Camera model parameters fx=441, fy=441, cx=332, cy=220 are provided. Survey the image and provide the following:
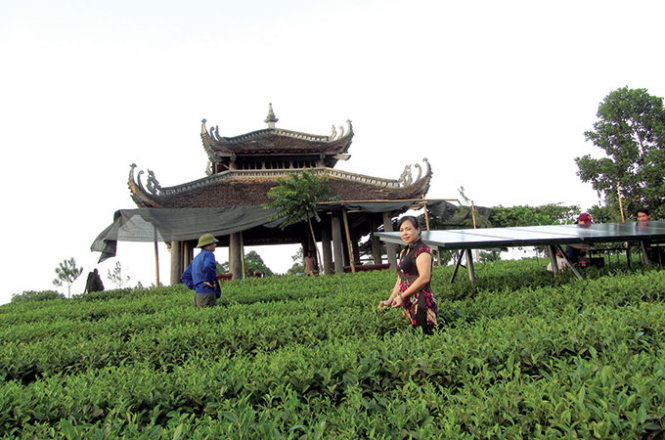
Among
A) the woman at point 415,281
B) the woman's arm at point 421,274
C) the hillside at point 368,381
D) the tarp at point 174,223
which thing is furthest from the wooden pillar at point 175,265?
the woman's arm at point 421,274

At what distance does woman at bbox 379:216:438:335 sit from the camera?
4621mm

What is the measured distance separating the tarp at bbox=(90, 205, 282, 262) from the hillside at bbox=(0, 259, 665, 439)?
442 inches

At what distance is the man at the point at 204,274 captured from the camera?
23.9 ft

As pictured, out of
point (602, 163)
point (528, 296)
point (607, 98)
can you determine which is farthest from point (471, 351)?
point (607, 98)

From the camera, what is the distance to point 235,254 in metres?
18.7

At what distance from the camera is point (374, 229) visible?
22016 mm

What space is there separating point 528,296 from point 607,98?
23.7 metres

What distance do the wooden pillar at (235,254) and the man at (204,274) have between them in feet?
35.4

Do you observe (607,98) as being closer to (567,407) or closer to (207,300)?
(207,300)

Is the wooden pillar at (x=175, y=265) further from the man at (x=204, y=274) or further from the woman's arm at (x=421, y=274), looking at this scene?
the woman's arm at (x=421, y=274)

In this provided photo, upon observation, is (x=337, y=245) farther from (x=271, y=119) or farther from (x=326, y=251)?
(x=271, y=119)

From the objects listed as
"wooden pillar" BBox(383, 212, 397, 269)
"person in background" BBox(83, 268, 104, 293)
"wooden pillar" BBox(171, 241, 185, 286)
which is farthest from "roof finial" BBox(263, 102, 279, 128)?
"person in background" BBox(83, 268, 104, 293)

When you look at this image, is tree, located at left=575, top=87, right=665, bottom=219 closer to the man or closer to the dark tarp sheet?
the dark tarp sheet

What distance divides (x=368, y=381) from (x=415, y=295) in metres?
1.58
